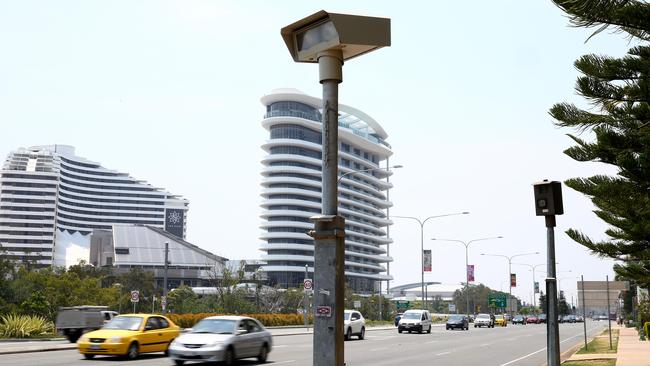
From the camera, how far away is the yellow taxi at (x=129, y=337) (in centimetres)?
2041

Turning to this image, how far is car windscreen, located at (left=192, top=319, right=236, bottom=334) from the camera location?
63.5 ft

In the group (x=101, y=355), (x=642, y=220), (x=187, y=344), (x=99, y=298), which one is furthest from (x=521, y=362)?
(x=99, y=298)

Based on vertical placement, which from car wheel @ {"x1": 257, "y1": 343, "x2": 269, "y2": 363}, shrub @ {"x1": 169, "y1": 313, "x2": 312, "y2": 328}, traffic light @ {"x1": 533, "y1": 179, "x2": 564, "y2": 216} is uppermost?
traffic light @ {"x1": 533, "y1": 179, "x2": 564, "y2": 216}

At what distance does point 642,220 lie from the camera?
19031 millimetres

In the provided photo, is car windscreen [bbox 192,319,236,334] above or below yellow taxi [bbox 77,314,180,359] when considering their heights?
above

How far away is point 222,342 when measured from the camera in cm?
1850

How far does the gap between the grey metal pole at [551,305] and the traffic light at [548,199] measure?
110mm

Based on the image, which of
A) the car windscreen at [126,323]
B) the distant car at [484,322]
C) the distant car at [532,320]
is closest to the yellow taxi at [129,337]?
the car windscreen at [126,323]

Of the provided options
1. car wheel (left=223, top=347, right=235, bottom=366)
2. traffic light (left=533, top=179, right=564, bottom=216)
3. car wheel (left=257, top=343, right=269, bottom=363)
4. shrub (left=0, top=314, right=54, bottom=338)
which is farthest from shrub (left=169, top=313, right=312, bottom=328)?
traffic light (left=533, top=179, right=564, bottom=216)

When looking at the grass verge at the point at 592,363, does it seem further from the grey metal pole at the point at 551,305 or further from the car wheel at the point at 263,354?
the grey metal pole at the point at 551,305

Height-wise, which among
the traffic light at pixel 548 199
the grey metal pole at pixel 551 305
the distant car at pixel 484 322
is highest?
the traffic light at pixel 548 199

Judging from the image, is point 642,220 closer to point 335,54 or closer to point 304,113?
point 335,54

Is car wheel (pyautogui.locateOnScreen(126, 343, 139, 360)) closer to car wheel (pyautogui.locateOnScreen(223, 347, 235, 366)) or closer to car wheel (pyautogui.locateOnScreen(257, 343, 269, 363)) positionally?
car wheel (pyautogui.locateOnScreen(223, 347, 235, 366))

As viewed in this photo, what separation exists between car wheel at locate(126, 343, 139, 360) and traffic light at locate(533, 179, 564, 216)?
1410 centimetres
